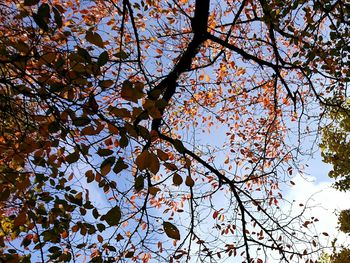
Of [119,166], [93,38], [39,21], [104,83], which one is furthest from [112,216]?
[39,21]

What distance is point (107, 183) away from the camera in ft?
11.7

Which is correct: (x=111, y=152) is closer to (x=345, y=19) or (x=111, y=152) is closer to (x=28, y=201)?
(x=28, y=201)

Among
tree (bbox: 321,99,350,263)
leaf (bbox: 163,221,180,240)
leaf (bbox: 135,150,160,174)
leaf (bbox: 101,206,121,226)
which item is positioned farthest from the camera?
tree (bbox: 321,99,350,263)

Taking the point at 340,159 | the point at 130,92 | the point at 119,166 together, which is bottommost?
the point at 119,166

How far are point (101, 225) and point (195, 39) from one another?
13.5 feet

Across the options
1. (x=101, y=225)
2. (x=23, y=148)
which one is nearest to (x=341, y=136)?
(x=101, y=225)

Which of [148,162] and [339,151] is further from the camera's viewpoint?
[339,151]

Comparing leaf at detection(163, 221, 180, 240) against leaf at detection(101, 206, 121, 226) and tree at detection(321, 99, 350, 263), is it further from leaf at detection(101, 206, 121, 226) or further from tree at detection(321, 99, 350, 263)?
tree at detection(321, 99, 350, 263)

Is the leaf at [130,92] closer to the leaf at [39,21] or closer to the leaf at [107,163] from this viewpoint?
the leaf at [107,163]

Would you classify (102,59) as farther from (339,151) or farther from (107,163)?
(339,151)

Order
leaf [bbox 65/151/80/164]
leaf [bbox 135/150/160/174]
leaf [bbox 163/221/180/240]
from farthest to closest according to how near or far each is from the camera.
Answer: leaf [bbox 65/151/80/164], leaf [bbox 163/221/180/240], leaf [bbox 135/150/160/174]

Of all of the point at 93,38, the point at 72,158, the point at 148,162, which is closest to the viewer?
the point at 148,162

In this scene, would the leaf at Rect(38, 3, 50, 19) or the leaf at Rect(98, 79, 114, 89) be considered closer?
the leaf at Rect(38, 3, 50, 19)

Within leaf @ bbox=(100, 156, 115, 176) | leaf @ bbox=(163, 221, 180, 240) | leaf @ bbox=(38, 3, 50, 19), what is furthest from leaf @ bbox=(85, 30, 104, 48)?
leaf @ bbox=(163, 221, 180, 240)
